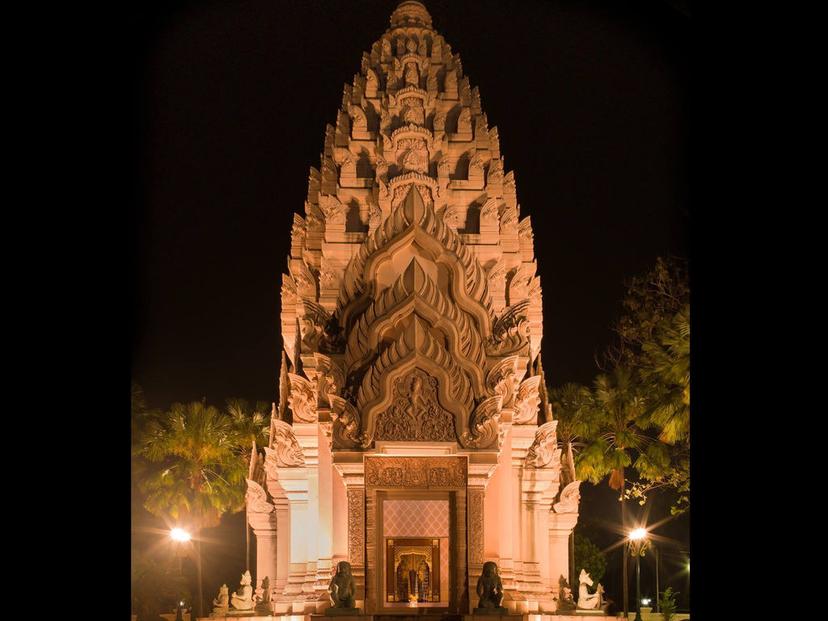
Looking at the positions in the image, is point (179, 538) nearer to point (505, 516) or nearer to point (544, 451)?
point (544, 451)

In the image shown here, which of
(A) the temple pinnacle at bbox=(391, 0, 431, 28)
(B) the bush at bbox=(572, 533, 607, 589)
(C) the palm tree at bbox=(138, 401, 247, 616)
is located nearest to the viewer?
(A) the temple pinnacle at bbox=(391, 0, 431, 28)

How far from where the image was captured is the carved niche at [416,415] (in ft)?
48.2

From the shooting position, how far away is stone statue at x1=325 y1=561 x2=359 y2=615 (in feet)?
45.9

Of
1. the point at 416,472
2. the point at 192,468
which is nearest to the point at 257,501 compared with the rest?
the point at 416,472

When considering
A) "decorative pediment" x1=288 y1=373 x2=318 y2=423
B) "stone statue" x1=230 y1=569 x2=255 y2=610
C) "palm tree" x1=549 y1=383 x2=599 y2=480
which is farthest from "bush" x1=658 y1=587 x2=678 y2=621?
"decorative pediment" x1=288 y1=373 x2=318 y2=423

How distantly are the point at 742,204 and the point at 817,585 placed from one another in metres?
1.52

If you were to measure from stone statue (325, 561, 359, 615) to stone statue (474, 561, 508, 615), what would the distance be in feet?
5.07

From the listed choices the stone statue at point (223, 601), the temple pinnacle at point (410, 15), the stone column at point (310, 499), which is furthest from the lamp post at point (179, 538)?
the temple pinnacle at point (410, 15)

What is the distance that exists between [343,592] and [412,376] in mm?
2804

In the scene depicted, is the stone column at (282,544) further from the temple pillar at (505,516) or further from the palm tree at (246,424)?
the palm tree at (246,424)

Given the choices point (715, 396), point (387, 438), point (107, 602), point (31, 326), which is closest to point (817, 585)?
point (715, 396)

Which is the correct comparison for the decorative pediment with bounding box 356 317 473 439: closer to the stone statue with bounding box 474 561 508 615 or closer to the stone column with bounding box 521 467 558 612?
the stone statue with bounding box 474 561 508 615

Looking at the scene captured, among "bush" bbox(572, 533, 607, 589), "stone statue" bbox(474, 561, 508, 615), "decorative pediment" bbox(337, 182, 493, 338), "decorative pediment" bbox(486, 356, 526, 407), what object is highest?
"decorative pediment" bbox(337, 182, 493, 338)

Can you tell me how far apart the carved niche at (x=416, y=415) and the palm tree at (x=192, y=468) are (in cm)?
1232
